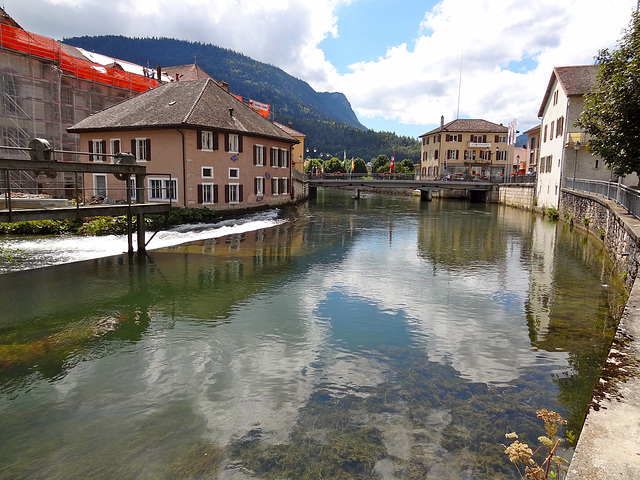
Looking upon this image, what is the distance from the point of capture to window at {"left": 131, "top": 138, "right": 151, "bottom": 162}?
34325 millimetres

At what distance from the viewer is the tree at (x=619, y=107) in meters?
16.1

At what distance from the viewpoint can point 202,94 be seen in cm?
3697

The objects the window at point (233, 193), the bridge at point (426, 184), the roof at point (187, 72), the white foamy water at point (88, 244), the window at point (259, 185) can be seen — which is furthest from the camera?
the roof at point (187, 72)

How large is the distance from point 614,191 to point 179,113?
93.2 feet

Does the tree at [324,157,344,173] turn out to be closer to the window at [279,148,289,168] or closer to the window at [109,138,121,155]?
the window at [279,148,289,168]

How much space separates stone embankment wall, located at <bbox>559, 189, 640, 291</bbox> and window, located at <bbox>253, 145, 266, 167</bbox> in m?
25.0

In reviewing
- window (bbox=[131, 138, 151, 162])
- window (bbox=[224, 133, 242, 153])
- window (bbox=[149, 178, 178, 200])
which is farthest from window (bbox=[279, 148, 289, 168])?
window (bbox=[131, 138, 151, 162])

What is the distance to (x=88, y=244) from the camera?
23.2 metres

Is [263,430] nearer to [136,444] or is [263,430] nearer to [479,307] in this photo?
[136,444]

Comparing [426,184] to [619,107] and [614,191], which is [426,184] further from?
[619,107]

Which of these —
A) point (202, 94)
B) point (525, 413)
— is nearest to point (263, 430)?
point (525, 413)

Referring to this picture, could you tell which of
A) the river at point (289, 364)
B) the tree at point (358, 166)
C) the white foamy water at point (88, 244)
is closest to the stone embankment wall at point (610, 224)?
the river at point (289, 364)

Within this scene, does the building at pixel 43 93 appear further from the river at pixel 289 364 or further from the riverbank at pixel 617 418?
the riverbank at pixel 617 418

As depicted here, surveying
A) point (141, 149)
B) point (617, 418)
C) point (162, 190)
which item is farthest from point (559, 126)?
point (617, 418)
